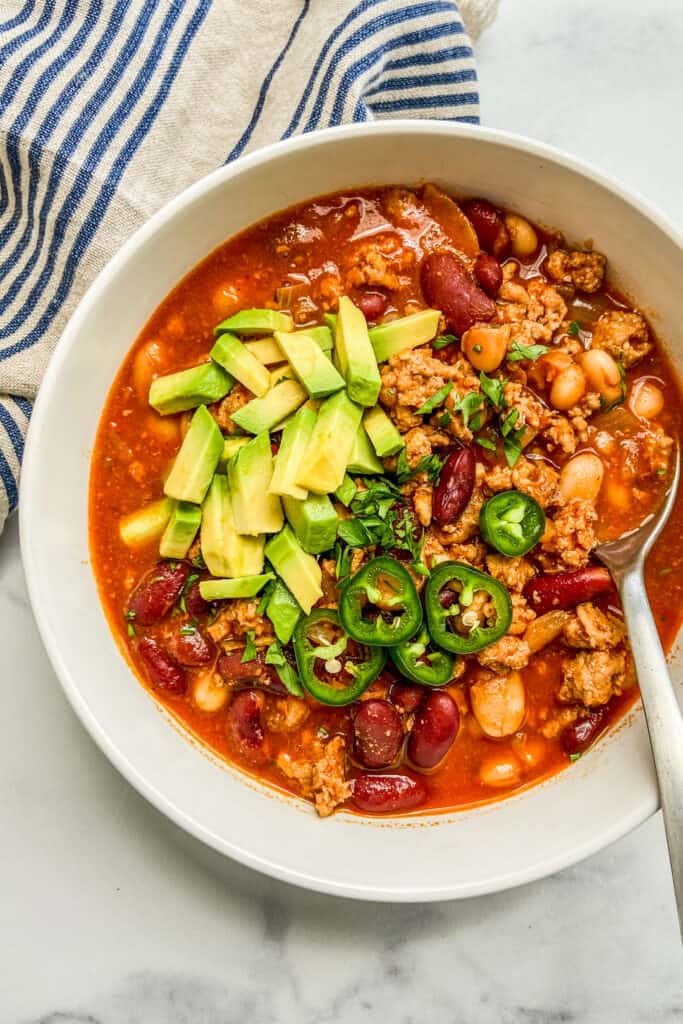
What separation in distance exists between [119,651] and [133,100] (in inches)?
80.4

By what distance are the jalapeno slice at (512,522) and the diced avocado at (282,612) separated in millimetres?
721

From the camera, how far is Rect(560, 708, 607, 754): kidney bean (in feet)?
10.3

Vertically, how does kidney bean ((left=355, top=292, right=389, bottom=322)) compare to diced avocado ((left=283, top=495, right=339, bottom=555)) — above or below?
above

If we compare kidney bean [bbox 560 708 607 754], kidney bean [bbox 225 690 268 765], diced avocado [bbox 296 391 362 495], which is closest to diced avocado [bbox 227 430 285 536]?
diced avocado [bbox 296 391 362 495]

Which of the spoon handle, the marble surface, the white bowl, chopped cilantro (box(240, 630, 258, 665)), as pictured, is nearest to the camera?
the spoon handle

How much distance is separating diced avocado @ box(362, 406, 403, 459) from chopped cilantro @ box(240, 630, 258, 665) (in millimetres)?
775

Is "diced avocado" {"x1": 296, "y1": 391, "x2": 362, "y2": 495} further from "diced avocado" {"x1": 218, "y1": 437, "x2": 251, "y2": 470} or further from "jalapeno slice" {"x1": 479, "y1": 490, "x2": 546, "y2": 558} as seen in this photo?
"jalapeno slice" {"x1": 479, "y1": 490, "x2": 546, "y2": 558}

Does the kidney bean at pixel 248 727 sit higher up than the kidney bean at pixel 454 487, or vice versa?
the kidney bean at pixel 454 487

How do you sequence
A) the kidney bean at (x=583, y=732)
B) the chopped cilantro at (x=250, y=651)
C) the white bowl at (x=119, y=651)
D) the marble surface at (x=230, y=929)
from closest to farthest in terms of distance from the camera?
the white bowl at (x=119, y=651)
the chopped cilantro at (x=250, y=651)
the kidney bean at (x=583, y=732)
the marble surface at (x=230, y=929)

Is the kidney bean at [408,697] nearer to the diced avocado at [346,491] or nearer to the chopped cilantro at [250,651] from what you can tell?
the chopped cilantro at [250,651]

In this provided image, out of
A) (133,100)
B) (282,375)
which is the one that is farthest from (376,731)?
(133,100)

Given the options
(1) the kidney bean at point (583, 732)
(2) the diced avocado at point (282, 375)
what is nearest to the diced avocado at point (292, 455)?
(2) the diced avocado at point (282, 375)

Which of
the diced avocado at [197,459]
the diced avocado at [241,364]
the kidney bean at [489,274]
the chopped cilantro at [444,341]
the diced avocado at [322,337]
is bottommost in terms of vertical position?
the diced avocado at [197,459]

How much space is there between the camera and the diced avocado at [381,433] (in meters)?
3.00
